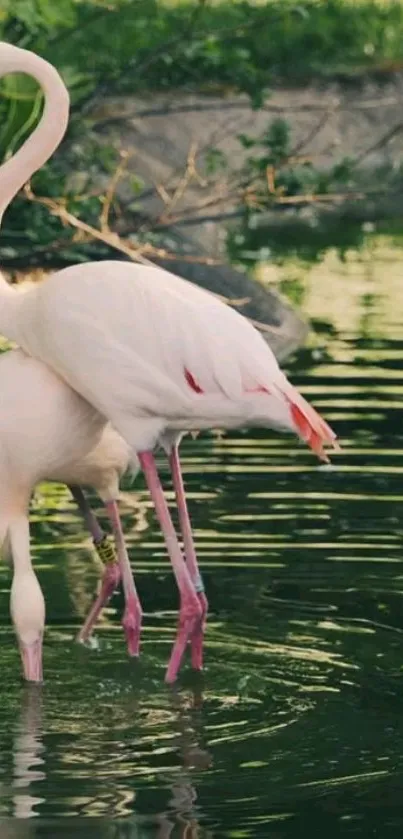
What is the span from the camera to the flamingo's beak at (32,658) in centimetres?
621

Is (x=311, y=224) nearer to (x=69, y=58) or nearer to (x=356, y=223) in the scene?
(x=356, y=223)

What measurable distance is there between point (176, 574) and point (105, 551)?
616 millimetres

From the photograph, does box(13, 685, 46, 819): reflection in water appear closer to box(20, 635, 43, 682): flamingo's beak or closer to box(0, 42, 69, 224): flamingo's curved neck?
box(20, 635, 43, 682): flamingo's beak

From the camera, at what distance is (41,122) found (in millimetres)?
6750

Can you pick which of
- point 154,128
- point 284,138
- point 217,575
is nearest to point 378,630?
point 217,575

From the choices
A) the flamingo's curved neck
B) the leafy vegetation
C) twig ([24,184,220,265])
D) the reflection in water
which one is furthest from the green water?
the leafy vegetation

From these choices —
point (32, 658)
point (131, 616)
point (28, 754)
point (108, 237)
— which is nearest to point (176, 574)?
point (131, 616)

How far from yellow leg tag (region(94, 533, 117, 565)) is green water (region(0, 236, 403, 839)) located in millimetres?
194

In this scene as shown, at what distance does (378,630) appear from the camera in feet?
21.4

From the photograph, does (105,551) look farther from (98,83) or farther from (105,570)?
(98,83)

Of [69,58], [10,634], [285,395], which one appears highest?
[69,58]

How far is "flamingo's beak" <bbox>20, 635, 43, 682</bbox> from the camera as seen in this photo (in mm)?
6207

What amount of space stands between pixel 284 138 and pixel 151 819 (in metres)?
7.08

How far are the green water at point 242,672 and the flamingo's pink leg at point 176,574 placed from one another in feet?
0.31
